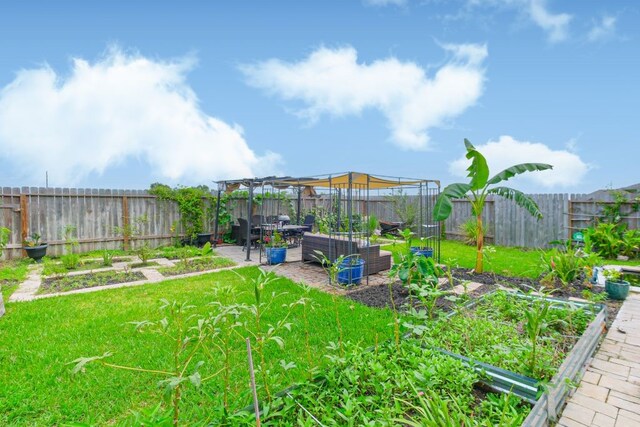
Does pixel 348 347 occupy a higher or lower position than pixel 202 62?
lower

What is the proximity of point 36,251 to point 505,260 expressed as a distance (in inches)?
508

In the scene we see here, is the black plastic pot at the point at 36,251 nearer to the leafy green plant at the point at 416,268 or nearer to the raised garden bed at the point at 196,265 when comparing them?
the raised garden bed at the point at 196,265

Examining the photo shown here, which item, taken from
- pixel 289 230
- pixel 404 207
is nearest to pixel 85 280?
pixel 289 230

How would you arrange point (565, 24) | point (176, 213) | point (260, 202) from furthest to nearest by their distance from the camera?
1. point (260, 202)
2. point (176, 213)
3. point (565, 24)

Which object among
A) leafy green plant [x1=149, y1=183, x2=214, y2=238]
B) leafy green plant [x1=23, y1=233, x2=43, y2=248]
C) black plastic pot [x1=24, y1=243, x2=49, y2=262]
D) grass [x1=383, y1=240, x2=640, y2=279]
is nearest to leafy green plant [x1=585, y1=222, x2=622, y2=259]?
grass [x1=383, y1=240, x2=640, y2=279]

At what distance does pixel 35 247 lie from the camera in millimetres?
8508

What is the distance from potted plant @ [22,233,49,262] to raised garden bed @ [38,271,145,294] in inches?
106

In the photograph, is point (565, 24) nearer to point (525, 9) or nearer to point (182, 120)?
point (525, 9)

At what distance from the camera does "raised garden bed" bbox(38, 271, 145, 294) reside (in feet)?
19.5

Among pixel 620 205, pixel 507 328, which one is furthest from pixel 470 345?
pixel 620 205

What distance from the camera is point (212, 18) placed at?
7074 millimetres

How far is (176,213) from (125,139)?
3.77m

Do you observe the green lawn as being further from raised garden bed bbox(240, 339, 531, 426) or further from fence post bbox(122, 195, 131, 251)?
raised garden bed bbox(240, 339, 531, 426)

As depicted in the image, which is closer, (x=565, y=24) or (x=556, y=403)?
(x=556, y=403)
